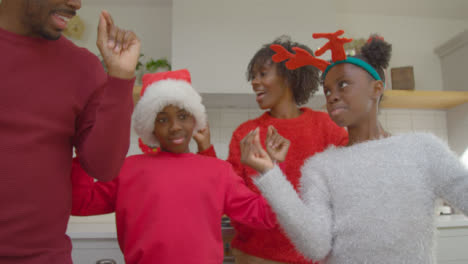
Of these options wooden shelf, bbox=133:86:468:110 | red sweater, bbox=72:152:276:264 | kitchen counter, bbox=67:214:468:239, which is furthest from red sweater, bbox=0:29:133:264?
wooden shelf, bbox=133:86:468:110

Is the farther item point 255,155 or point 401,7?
point 401,7

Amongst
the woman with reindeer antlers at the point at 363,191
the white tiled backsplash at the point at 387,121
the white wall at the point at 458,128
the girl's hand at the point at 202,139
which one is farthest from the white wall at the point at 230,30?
the white wall at the point at 458,128

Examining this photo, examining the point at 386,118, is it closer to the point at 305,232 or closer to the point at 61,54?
the point at 305,232

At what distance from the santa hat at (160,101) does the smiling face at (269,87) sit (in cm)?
24

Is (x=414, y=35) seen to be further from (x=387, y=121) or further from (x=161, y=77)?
(x=161, y=77)

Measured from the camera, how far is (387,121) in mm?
2492

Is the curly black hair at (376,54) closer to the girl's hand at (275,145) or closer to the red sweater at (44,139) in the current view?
the girl's hand at (275,145)

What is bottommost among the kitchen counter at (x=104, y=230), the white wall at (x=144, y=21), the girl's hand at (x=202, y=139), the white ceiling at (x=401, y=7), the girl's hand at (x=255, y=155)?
the kitchen counter at (x=104, y=230)

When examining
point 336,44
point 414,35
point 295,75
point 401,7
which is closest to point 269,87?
point 295,75

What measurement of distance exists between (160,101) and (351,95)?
1.78 ft

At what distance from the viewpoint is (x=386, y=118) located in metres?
2.49

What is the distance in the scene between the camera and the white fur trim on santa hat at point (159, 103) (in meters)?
1.03

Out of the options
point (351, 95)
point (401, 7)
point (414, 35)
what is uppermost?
point (401, 7)

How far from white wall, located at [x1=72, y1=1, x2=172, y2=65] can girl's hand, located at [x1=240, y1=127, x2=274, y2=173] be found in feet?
5.41
